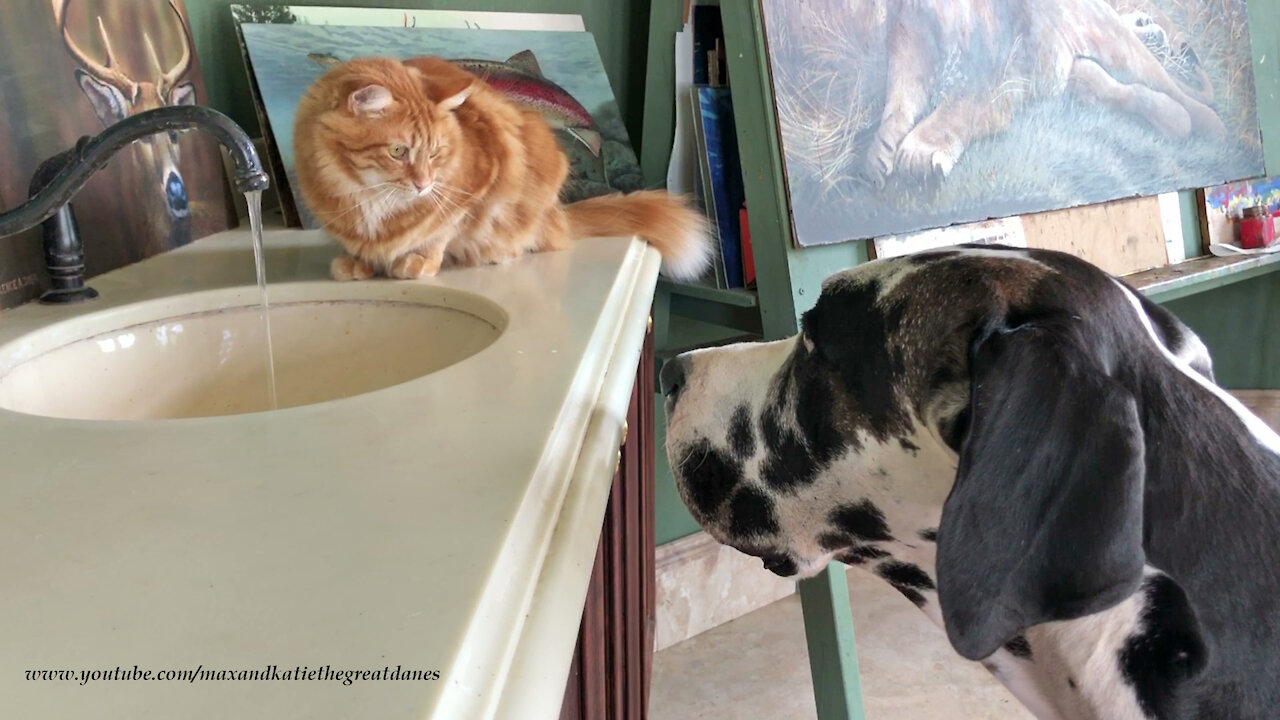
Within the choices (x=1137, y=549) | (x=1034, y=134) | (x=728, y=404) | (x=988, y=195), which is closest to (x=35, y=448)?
(x=728, y=404)

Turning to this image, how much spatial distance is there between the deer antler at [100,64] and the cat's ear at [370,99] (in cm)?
34

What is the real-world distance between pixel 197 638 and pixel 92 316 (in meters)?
0.78

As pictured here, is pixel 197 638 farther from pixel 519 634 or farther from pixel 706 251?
pixel 706 251

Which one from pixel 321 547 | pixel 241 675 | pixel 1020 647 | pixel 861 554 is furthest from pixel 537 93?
pixel 241 675

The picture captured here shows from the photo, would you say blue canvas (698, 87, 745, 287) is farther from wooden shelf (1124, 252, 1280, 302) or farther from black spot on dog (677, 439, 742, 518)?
wooden shelf (1124, 252, 1280, 302)

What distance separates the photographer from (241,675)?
1.05 feet

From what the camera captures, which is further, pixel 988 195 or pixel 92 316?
pixel 988 195

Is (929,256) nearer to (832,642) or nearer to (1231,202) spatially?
(832,642)

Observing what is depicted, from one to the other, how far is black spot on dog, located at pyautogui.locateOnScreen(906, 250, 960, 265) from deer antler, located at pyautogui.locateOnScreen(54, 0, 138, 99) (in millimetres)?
1041

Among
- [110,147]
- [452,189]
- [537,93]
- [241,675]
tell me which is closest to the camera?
[241,675]

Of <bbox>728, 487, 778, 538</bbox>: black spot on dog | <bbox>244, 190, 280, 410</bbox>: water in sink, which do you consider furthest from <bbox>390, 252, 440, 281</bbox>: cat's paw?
<bbox>728, 487, 778, 538</bbox>: black spot on dog

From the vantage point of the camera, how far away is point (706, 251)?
1618 mm

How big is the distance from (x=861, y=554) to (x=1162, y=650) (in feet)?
0.96

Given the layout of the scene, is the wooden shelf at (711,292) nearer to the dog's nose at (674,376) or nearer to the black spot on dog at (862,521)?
the dog's nose at (674,376)
